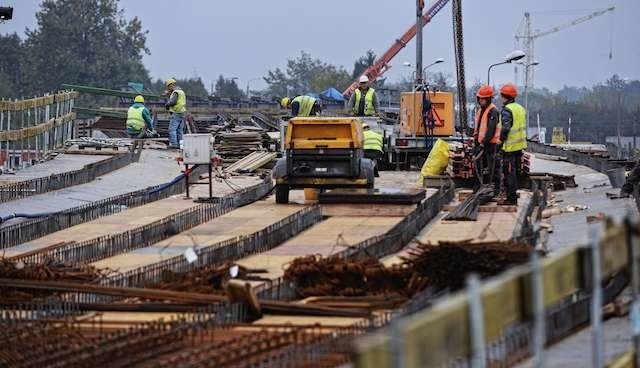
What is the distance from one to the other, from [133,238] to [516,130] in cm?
623

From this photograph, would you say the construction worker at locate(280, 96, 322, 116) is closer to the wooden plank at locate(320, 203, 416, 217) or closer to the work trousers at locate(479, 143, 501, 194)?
the work trousers at locate(479, 143, 501, 194)

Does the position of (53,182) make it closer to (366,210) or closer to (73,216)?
(73,216)

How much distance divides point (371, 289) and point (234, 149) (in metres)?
23.6

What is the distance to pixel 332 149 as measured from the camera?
2295cm

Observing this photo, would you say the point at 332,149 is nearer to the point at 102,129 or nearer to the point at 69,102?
the point at 69,102

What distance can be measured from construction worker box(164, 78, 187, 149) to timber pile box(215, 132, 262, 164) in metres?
1.02

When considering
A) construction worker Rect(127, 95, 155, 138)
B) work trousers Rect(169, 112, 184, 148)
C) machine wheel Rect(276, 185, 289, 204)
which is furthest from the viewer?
construction worker Rect(127, 95, 155, 138)

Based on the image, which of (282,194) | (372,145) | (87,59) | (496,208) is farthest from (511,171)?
(87,59)

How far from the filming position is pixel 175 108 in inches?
1388

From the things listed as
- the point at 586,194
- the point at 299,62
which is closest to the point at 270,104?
the point at 586,194

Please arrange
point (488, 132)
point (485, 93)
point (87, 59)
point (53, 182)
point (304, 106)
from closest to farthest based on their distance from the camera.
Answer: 1. point (485, 93)
2. point (488, 132)
3. point (53, 182)
4. point (304, 106)
5. point (87, 59)

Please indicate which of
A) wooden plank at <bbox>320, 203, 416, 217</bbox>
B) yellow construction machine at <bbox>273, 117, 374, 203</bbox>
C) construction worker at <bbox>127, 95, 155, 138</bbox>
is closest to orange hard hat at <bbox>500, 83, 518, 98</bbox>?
wooden plank at <bbox>320, 203, 416, 217</bbox>

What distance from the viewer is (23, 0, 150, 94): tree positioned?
336 feet

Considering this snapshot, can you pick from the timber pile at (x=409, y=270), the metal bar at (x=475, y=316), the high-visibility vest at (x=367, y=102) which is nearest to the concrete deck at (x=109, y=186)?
the high-visibility vest at (x=367, y=102)
